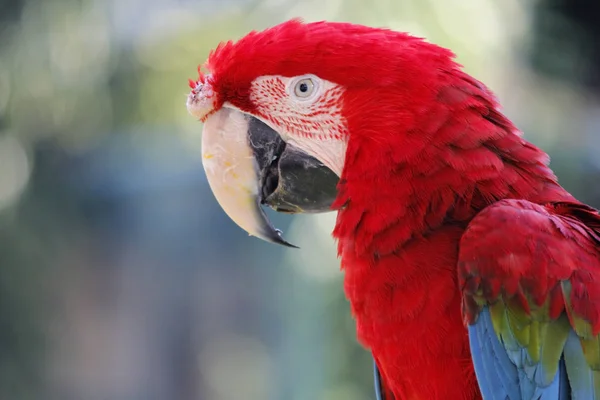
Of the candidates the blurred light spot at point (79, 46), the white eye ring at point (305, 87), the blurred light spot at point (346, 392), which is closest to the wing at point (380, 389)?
the white eye ring at point (305, 87)

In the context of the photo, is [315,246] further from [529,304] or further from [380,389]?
[529,304]

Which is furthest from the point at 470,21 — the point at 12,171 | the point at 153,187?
the point at 12,171

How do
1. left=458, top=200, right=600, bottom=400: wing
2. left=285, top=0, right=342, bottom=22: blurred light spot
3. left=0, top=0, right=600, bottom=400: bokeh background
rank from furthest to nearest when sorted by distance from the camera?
1. left=0, top=0, right=600, bottom=400: bokeh background
2. left=285, top=0, right=342, bottom=22: blurred light spot
3. left=458, top=200, right=600, bottom=400: wing

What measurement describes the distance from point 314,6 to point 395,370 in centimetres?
169

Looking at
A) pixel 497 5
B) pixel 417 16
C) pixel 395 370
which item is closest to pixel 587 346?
pixel 395 370

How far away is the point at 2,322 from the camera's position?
3057mm

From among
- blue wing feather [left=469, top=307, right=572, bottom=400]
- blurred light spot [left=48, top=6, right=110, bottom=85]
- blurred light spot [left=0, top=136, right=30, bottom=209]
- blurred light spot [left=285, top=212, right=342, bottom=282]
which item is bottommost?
blurred light spot [left=0, top=136, right=30, bottom=209]

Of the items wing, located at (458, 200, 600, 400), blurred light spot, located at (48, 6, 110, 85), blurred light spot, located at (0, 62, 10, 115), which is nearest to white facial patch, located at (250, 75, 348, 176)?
wing, located at (458, 200, 600, 400)

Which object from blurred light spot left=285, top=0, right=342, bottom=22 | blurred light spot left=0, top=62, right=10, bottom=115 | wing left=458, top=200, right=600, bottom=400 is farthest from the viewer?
blurred light spot left=0, top=62, right=10, bottom=115

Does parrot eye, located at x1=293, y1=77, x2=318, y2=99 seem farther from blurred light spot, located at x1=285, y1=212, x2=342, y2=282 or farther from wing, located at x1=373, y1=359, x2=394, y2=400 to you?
blurred light spot, located at x1=285, y1=212, x2=342, y2=282

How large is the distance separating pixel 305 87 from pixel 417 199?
0.86ft

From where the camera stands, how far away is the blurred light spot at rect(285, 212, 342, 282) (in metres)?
2.24

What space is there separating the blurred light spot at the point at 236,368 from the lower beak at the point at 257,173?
5.89ft

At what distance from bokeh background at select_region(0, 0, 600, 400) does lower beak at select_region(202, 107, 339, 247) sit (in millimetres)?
1385
